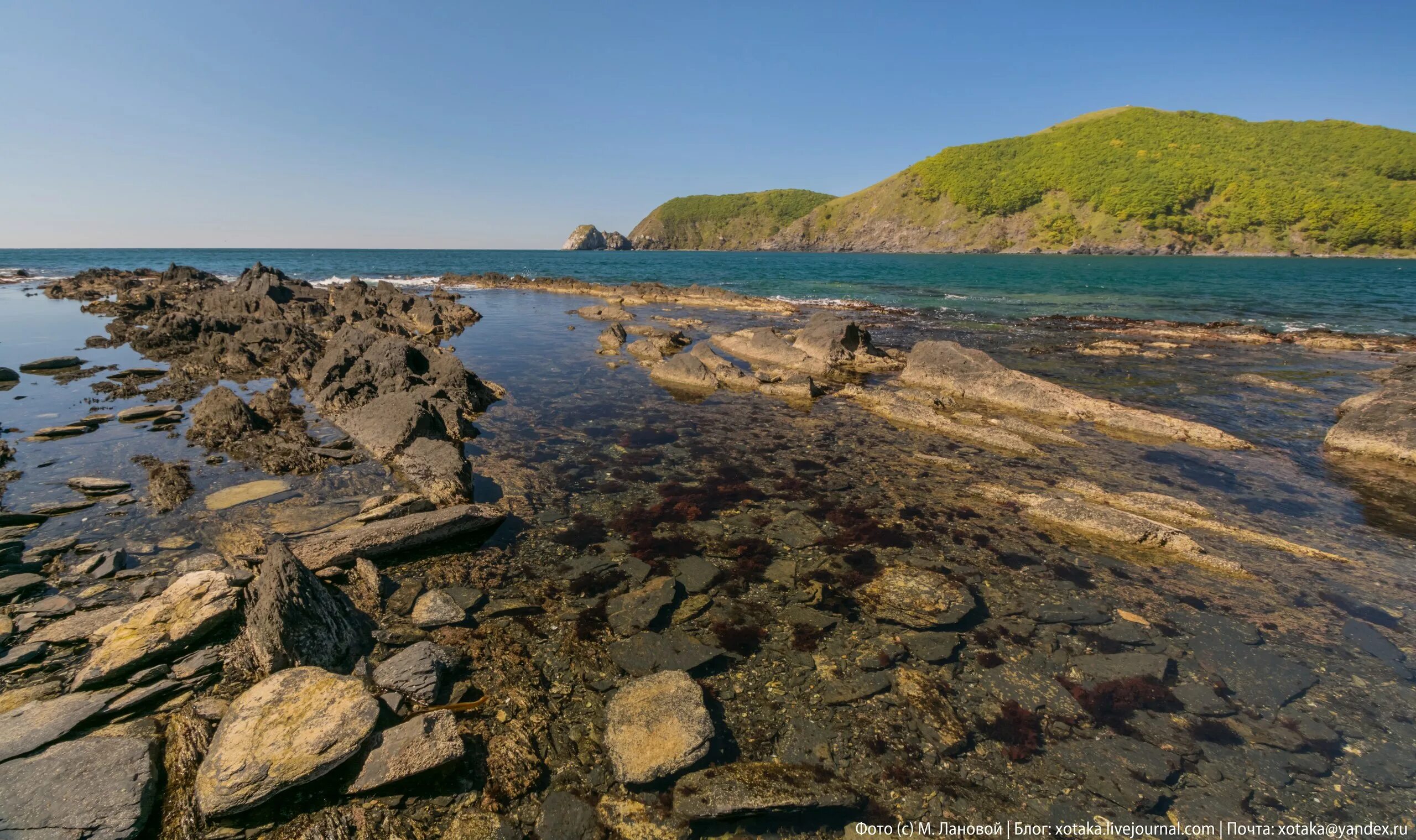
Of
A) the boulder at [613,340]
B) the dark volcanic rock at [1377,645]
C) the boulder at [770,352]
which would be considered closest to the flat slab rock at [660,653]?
the dark volcanic rock at [1377,645]

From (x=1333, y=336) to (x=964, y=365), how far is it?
2857cm

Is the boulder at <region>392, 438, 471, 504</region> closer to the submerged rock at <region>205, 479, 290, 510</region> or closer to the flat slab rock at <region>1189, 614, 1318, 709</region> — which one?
the submerged rock at <region>205, 479, 290, 510</region>

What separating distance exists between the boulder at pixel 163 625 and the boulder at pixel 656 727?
513cm

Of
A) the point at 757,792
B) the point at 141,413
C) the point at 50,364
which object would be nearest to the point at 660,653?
the point at 757,792

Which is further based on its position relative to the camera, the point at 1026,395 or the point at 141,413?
the point at 1026,395

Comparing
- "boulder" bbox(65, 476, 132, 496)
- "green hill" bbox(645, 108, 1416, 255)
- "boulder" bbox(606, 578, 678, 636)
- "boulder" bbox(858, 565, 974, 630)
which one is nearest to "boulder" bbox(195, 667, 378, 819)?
"boulder" bbox(606, 578, 678, 636)

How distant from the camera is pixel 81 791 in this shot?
173 inches

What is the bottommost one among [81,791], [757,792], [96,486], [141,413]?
[757,792]

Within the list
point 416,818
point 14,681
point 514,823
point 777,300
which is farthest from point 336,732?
point 777,300

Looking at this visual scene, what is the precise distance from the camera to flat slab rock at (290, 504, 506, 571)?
822 centimetres

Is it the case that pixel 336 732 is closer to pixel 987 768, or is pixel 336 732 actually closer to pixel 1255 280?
pixel 987 768

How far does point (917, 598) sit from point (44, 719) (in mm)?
9978

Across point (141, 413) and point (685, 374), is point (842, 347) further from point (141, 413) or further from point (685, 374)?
point (141, 413)

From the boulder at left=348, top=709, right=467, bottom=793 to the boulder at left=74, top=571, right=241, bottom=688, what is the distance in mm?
3211
